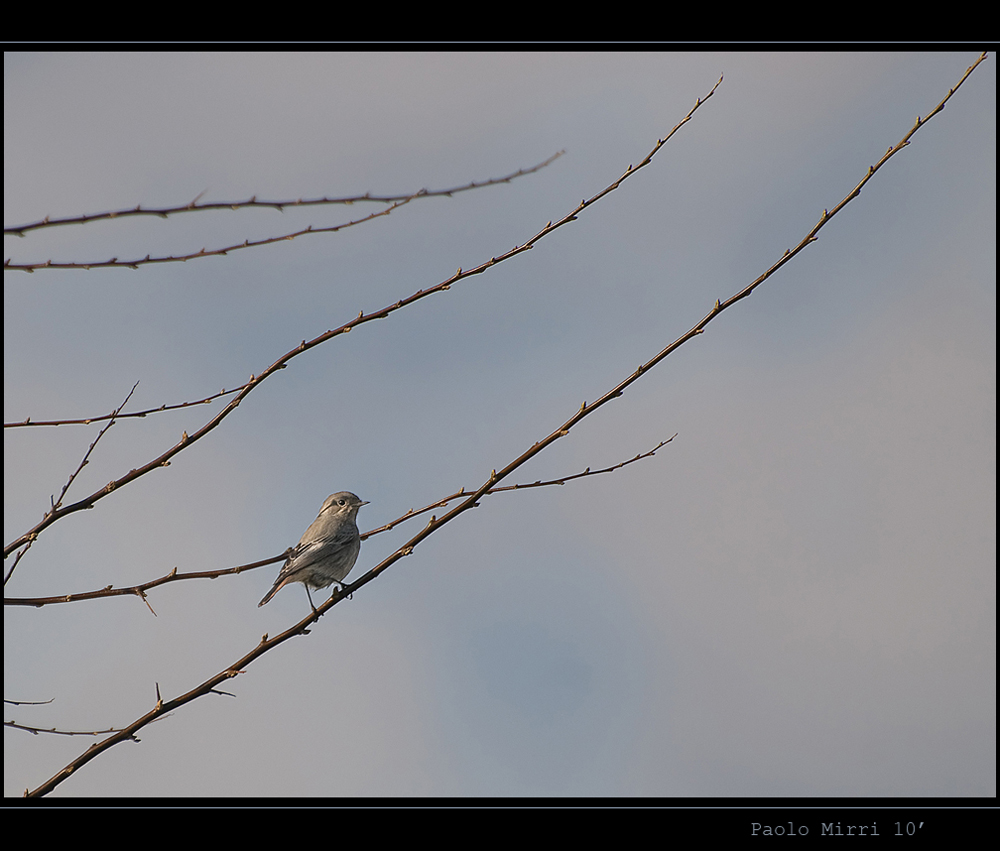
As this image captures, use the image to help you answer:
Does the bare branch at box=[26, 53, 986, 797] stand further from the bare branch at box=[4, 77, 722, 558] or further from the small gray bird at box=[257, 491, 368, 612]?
the small gray bird at box=[257, 491, 368, 612]

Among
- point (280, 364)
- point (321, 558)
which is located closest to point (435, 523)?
point (280, 364)

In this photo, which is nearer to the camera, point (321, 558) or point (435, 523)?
point (435, 523)

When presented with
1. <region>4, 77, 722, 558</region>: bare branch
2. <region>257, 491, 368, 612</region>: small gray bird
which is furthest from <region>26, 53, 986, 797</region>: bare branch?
<region>257, 491, 368, 612</region>: small gray bird

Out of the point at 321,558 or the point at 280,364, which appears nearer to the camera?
the point at 280,364

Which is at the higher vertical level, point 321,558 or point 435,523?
point 321,558

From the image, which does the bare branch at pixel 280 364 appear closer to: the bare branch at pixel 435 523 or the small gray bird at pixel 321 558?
the bare branch at pixel 435 523

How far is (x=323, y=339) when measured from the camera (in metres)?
3.76

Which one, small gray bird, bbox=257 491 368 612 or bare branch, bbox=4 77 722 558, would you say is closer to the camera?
bare branch, bbox=4 77 722 558

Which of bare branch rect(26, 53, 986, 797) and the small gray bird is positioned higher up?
the small gray bird

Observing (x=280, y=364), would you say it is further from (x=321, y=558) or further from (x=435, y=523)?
(x=321, y=558)
